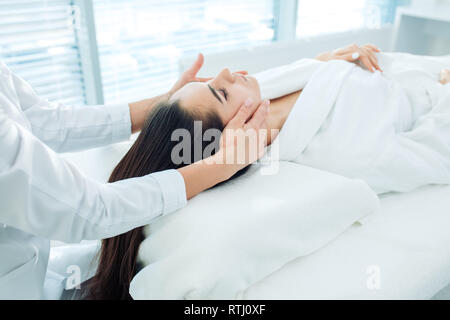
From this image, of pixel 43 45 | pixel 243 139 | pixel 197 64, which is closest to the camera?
pixel 243 139

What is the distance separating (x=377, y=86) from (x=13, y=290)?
1.07 m

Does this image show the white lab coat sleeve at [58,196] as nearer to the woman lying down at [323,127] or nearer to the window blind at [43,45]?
the woman lying down at [323,127]

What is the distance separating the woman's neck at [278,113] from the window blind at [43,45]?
1.35 meters

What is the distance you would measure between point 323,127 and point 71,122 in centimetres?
67

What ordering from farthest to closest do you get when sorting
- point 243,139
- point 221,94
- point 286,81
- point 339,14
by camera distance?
1. point 339,14
2. point 286,81
3. point 221,94
4. point 243,139

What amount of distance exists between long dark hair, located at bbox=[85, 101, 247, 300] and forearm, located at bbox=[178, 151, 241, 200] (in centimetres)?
11

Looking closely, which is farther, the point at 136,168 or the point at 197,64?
the point at 197,64

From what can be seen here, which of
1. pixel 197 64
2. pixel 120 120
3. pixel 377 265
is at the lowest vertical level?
pixel 377 265

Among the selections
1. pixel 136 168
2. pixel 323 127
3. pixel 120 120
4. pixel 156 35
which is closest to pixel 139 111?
pixel 120 120

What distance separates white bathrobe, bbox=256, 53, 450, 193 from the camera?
103cm

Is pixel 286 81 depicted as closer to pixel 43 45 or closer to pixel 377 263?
pixel 377 263

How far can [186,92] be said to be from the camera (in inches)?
40.4

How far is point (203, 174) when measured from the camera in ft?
2.75

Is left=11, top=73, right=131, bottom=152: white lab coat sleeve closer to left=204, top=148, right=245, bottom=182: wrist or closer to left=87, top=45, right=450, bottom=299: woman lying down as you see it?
left=87, top=45, right=450, bottom=299: woman lying down
